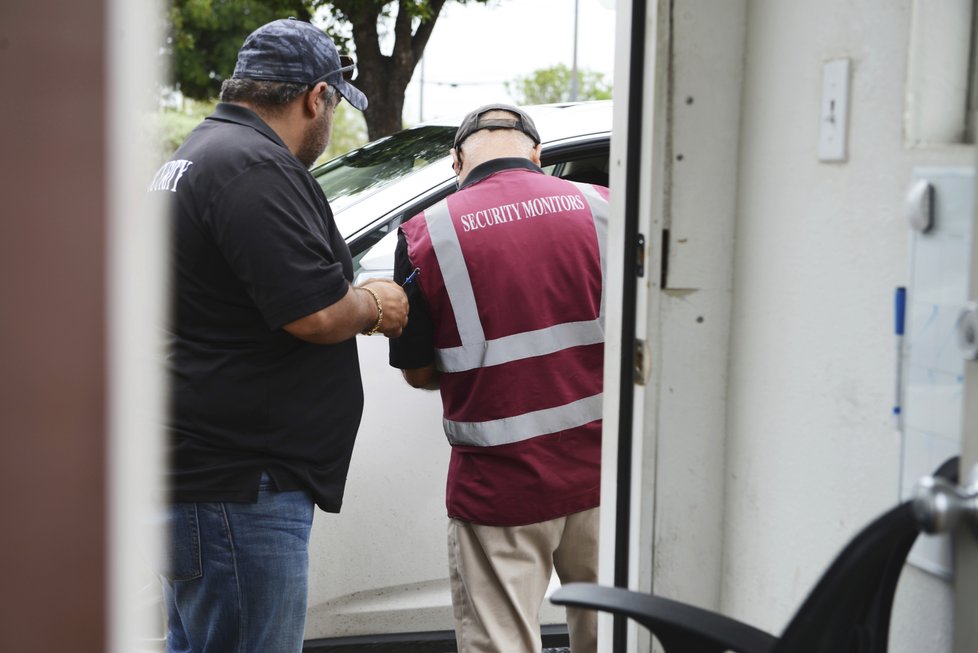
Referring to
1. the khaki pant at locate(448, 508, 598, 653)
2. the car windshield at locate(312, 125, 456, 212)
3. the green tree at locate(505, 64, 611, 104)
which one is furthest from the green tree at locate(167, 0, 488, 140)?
the green tree at locate(505, 64, 611, 104)

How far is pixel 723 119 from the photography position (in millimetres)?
2039

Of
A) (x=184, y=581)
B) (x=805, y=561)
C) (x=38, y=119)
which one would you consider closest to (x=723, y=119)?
(x=805, y=561)

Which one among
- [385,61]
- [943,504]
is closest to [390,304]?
[943,504]

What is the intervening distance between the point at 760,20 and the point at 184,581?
5.25ft

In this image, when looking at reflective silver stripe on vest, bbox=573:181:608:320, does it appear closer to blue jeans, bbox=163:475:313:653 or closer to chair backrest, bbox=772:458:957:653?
blue jeans, bbox=163:475:313:653

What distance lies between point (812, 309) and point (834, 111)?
319 millimetres

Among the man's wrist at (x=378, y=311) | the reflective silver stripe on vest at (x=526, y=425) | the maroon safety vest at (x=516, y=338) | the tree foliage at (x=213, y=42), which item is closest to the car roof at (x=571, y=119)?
the maroon safety vest at (x=516, y=338)

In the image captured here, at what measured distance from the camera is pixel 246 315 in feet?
7.70

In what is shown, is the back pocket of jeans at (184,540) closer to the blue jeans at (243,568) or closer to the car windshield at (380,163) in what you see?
the blue jeans at (243,568)

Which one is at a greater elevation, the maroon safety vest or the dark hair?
the dark hair

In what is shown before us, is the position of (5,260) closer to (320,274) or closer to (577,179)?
(320,274)

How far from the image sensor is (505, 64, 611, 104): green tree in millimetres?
29891

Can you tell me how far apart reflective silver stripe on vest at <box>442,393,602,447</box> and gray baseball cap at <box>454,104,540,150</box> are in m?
0.71

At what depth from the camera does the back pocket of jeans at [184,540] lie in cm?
234
